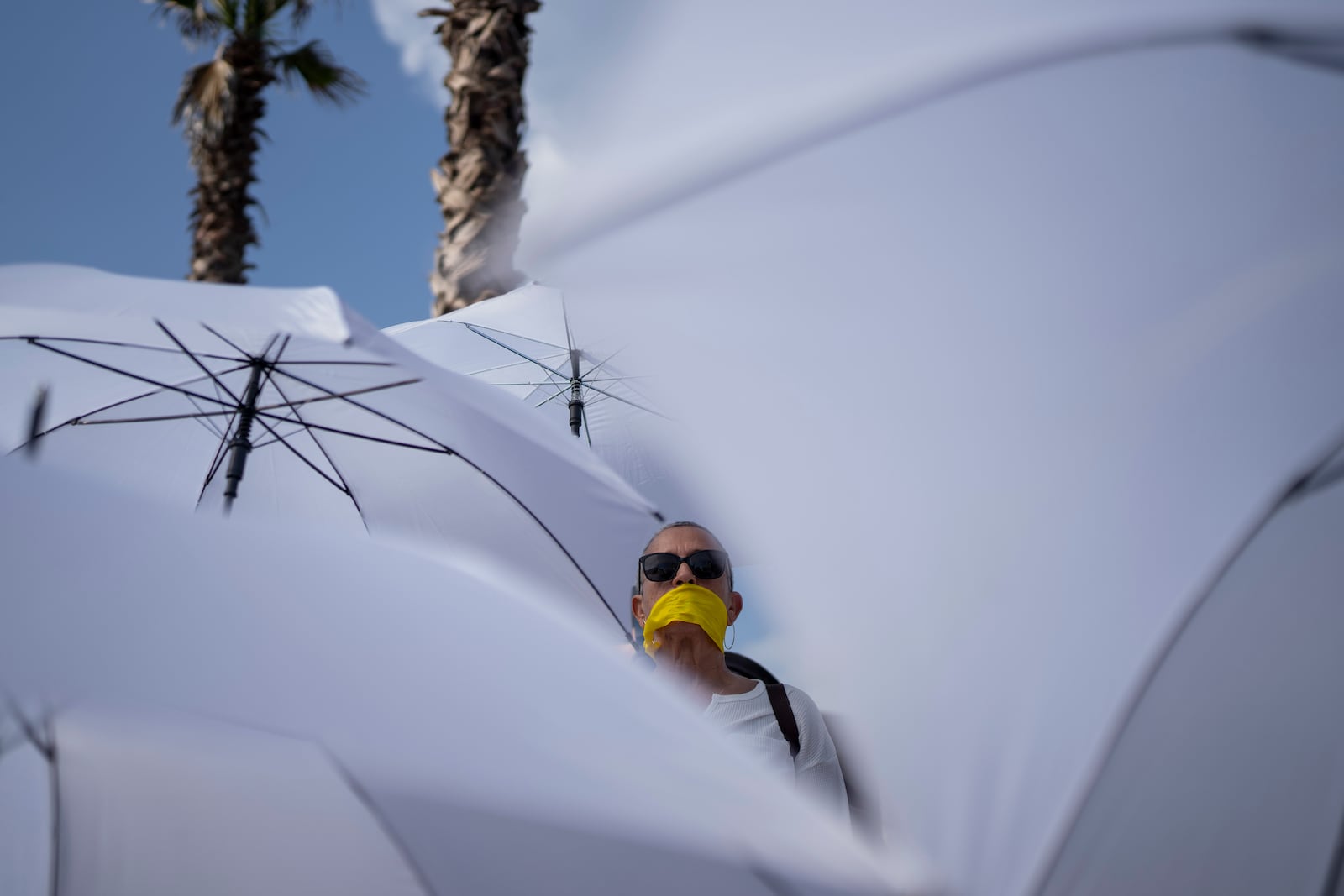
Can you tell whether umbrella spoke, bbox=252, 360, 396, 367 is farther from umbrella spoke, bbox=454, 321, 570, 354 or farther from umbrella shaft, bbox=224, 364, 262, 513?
umbrella spoke, bbox=454, 321, 570, 354

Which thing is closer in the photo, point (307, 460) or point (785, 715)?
point (785, 715)

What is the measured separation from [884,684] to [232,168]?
34.9ft

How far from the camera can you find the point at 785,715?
2.24 m

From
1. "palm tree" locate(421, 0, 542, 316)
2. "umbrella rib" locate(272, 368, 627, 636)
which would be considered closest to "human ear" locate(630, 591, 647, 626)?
"umbrella rib" locate(272, 368, 627, 636)

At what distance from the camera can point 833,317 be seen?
1391 millimetres

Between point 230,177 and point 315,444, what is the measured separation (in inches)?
292

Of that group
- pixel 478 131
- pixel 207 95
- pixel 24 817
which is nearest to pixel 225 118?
pixel 207 95

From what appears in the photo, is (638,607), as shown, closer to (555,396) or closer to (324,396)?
(324,396)

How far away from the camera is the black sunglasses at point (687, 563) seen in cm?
254

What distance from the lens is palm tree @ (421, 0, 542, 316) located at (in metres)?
5.61

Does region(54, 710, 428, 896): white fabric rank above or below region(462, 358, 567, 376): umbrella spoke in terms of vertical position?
below

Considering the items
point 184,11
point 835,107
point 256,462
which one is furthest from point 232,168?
point 835,107

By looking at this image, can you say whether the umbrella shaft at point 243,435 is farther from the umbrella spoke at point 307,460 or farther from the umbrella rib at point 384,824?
the umbrella rib at point 384,824

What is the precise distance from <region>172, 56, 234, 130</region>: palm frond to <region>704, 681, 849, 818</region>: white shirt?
9878 millimetres
